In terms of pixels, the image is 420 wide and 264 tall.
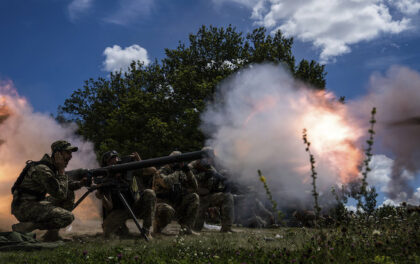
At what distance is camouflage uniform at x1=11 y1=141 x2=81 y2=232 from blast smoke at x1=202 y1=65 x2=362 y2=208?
463 cm

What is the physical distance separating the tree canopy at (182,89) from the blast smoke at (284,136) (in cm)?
872

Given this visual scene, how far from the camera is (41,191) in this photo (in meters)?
8.23

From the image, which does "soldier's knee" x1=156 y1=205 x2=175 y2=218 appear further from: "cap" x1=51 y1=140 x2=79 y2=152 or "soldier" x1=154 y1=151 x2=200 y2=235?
"cap" x1=51 y1=140 x2=79 y2=152

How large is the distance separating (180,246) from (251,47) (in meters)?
21.5

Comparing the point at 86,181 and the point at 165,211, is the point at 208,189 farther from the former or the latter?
the point at 86,181

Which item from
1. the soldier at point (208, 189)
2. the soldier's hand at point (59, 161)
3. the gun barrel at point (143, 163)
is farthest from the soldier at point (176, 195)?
the soldier's hand at point (59, 161)

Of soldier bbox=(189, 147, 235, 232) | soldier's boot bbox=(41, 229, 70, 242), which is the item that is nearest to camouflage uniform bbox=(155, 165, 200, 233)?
soldier bbox=(189, 147, 235, 232)

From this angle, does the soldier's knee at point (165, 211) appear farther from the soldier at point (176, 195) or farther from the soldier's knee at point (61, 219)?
the soldier's knee at point (61, 219)

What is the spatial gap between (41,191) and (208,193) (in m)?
4.68

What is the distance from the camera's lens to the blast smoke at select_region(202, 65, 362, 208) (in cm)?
902

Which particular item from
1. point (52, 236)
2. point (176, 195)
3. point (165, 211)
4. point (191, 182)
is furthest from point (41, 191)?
point (191, 182)

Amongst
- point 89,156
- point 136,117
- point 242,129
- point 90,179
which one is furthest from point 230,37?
point 90,179

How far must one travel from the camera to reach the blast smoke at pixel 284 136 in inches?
355

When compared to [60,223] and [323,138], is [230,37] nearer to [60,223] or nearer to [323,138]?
[323,138]
